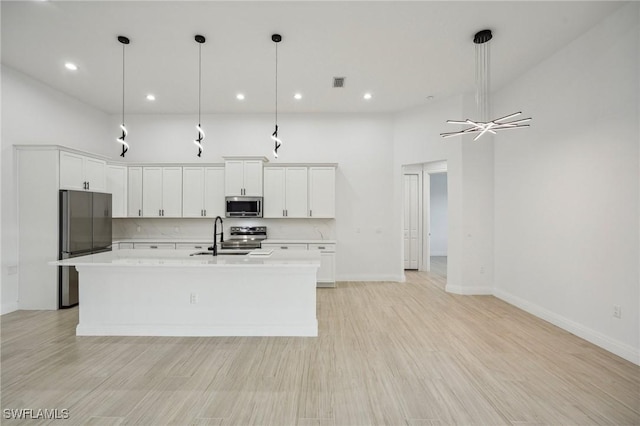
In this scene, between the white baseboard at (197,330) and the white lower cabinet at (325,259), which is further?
the white lower cabinet at (325,259)

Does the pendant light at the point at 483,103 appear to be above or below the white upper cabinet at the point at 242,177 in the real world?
above

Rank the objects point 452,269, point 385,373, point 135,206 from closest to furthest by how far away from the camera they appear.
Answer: point 385,373 → point 452,269 → point 135,206

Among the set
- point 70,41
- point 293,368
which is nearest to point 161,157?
point 70,41

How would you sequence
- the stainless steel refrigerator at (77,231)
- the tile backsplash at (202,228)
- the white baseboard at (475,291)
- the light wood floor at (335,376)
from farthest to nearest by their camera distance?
the tile backsplash at (202,228)
the white baseboard at (475,291)
the stainless steel refrigerator at (77,231)
the light wood floor at (335,376)

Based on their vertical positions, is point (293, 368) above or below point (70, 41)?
below

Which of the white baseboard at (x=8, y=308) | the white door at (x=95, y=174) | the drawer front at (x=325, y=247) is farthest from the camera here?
the drawer front at (x=325, y=247)

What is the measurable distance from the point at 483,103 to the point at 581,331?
12.3 feet

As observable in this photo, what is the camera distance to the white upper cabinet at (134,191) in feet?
18.5

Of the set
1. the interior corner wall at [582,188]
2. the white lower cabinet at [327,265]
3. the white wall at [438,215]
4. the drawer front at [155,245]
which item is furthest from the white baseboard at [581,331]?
the drawer front at [155,245]

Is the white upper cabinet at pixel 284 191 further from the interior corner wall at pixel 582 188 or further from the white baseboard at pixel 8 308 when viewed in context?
the white baseboard at pixel 8 308

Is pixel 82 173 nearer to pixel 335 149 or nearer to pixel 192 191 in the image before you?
pixel 192 191

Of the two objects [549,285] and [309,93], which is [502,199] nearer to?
[549,285]

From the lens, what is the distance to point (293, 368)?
258 centimetres

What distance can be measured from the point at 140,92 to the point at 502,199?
6.71 meters
